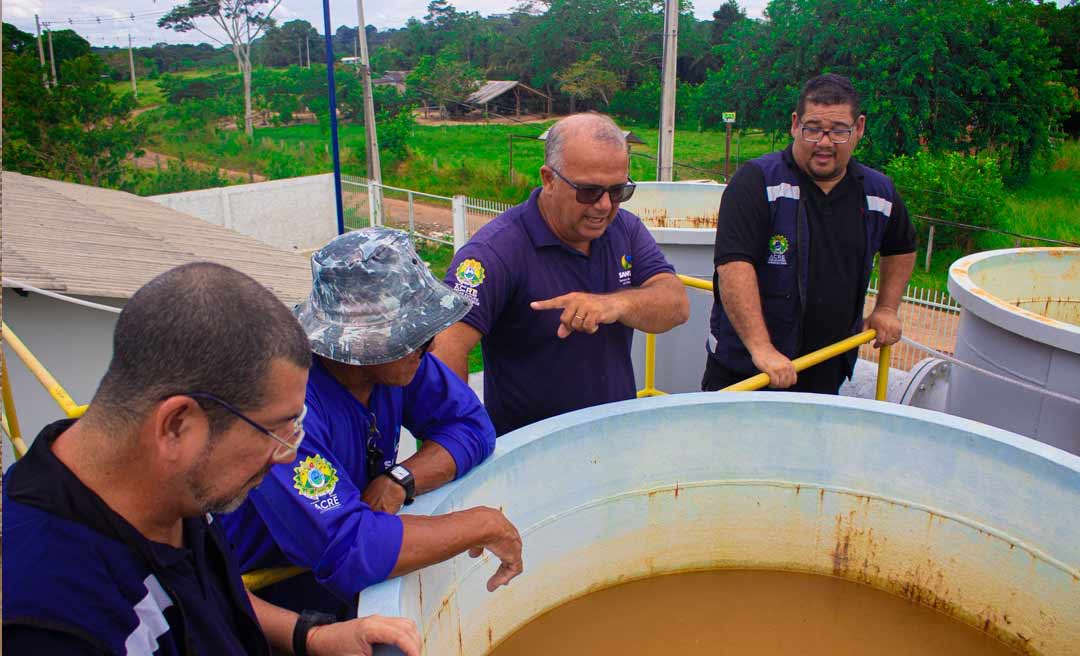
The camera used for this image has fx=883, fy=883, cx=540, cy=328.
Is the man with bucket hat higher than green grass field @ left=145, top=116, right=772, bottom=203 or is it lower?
higher

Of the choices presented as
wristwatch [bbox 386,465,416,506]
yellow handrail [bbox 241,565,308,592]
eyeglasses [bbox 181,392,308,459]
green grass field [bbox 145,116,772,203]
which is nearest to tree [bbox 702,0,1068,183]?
green grass field [bbox 145,116,772,203]

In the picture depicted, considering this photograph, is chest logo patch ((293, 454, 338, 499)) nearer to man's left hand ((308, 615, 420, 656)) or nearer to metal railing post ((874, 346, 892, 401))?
man's left hand ((308, 615, 420, 656))

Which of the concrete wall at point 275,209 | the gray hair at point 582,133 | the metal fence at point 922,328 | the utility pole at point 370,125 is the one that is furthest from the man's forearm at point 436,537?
the utility pole at point 370,125

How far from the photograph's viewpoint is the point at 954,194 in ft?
49.7

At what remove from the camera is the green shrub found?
49.3 feet

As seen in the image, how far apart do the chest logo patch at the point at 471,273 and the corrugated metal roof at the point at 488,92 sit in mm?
38189

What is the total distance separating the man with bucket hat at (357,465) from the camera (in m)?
1.75

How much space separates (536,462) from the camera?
98.3 inches

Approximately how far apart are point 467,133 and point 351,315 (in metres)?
35.8

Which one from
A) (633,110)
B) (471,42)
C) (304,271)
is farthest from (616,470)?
(471,42)

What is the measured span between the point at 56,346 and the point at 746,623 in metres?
3.96

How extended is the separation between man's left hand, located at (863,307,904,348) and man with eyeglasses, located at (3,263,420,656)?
271cm

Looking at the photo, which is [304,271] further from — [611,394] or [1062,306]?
[1062,306]

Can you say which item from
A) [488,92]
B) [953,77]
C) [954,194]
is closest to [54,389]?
[954,194]
